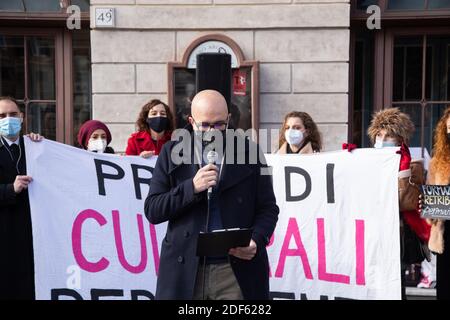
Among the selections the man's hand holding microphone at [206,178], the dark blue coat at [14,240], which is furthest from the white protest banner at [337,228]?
the man's hand holding microphone at [206,178]

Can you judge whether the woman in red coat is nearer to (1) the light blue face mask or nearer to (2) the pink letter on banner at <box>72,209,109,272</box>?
(2) the pink letter on banner at <box>72,209,109,272</box>

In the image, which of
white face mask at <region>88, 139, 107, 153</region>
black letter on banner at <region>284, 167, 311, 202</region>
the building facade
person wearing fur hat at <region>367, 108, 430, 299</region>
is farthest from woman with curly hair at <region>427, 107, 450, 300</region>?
the building facade

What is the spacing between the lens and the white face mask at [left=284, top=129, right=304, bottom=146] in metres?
5.11

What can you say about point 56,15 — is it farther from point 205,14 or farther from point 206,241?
point 206,241

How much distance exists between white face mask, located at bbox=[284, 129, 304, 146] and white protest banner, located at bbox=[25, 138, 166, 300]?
3.88ft

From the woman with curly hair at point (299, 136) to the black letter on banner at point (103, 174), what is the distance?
1.29m

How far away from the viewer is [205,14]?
791 centimetres

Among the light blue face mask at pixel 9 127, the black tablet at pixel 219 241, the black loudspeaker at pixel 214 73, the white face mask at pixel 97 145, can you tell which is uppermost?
the black loudspeaker at pixel 214 73

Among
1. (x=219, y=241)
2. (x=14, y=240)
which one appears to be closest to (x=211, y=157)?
(x=219, y=241)

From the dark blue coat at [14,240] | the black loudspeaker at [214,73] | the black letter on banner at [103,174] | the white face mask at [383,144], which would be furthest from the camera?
the black loudspeaker at [214,73]

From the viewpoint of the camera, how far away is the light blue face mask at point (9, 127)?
14.6 ft

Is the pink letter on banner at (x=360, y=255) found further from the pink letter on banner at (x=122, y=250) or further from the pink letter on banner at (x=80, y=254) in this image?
the pink letter on banner at (x=80, y=254)

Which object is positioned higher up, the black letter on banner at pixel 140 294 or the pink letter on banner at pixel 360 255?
the pink letter on banner at pixel 360 255

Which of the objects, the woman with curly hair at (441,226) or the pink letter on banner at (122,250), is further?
the pink letter on banner at (122,250)
